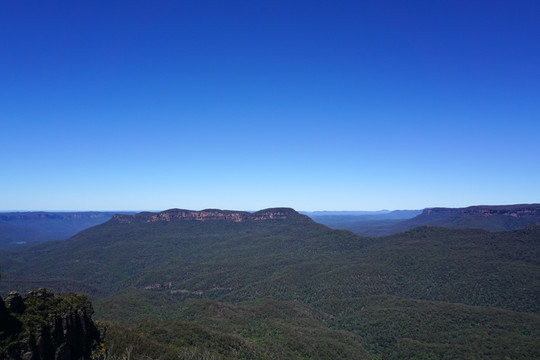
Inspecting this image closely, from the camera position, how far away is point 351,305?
128250mm

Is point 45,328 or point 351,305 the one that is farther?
point 351,305

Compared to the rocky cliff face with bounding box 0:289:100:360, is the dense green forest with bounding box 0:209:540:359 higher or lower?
lower

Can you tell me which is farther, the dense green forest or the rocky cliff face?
the dense green forest

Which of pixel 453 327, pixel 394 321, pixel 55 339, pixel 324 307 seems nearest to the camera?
pixel 55 339

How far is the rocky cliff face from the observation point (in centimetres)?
3247

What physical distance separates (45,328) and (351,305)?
112931mm

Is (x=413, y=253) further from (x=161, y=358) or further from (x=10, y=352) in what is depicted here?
(x=10, y=352)

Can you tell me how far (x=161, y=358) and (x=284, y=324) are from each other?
51055mm

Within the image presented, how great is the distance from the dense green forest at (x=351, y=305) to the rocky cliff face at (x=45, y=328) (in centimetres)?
664

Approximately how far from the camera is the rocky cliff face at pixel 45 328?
107 ft

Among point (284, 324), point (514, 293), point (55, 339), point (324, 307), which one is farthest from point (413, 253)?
point (55, 339)

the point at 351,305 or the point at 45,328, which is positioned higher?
the point at 45,328

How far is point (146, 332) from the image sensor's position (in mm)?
68375

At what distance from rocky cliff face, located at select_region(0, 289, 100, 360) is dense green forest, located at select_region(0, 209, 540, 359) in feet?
21.8
